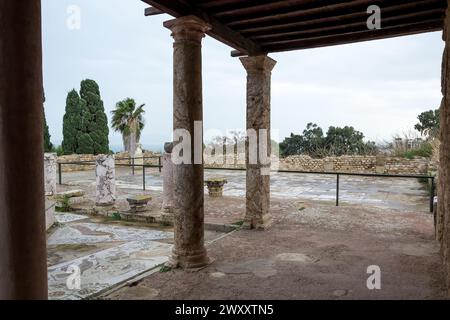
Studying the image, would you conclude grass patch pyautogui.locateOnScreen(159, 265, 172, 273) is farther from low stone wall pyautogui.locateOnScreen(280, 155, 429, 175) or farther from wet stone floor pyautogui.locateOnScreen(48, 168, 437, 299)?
low stone wall pyautogui.locateOnScreen(280, 155, 429, 175)

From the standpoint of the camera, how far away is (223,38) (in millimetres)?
4754

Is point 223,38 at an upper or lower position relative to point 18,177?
upper

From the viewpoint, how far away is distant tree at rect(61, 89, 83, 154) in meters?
22.8

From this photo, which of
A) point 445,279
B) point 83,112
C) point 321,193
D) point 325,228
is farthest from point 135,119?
point 445,279

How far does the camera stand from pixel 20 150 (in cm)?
205

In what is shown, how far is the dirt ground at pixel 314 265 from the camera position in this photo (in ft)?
11.2

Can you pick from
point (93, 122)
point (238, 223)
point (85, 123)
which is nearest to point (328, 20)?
point (238, 223)

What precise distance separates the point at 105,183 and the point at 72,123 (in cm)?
1623

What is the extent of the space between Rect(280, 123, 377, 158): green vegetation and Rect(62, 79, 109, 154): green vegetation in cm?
1236

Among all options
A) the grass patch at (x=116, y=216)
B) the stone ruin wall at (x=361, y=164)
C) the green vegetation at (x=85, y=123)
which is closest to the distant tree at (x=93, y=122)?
the green vegetation at (x=85, y=123)

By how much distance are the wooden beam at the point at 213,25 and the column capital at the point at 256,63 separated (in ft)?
0.37

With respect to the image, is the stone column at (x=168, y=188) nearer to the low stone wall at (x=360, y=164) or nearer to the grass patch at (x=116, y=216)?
the grass patch at (x=116, y=216)

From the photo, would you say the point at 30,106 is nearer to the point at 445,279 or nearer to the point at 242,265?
the point at 242,265
